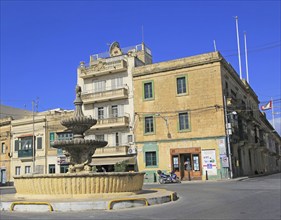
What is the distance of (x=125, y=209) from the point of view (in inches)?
480

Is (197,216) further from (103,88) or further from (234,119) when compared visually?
(103,88)

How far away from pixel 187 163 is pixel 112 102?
1197cm

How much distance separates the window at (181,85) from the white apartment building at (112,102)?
5.82 metres

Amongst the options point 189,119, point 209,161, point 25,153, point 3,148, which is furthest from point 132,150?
point 3,148

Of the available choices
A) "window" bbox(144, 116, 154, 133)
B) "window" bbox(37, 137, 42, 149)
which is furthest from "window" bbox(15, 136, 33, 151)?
"window" bbox(144, 116, 154, 133)

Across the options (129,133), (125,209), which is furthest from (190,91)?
(125,209)

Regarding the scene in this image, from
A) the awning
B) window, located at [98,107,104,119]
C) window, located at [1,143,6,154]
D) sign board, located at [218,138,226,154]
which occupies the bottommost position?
the awning

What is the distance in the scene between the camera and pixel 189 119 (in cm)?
3584

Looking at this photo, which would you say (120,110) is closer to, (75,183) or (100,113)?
(100,113)

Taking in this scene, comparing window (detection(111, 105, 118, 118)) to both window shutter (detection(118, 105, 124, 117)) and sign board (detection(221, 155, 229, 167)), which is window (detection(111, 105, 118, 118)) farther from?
sign board (detection(221, 155, 229, 167))

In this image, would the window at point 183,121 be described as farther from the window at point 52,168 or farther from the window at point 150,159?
the window at point 52,168

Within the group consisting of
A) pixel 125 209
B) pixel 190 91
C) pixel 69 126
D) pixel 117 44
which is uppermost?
pixel 117 44

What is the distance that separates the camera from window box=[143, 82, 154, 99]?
1518 inches

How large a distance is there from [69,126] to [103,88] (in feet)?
82.6
